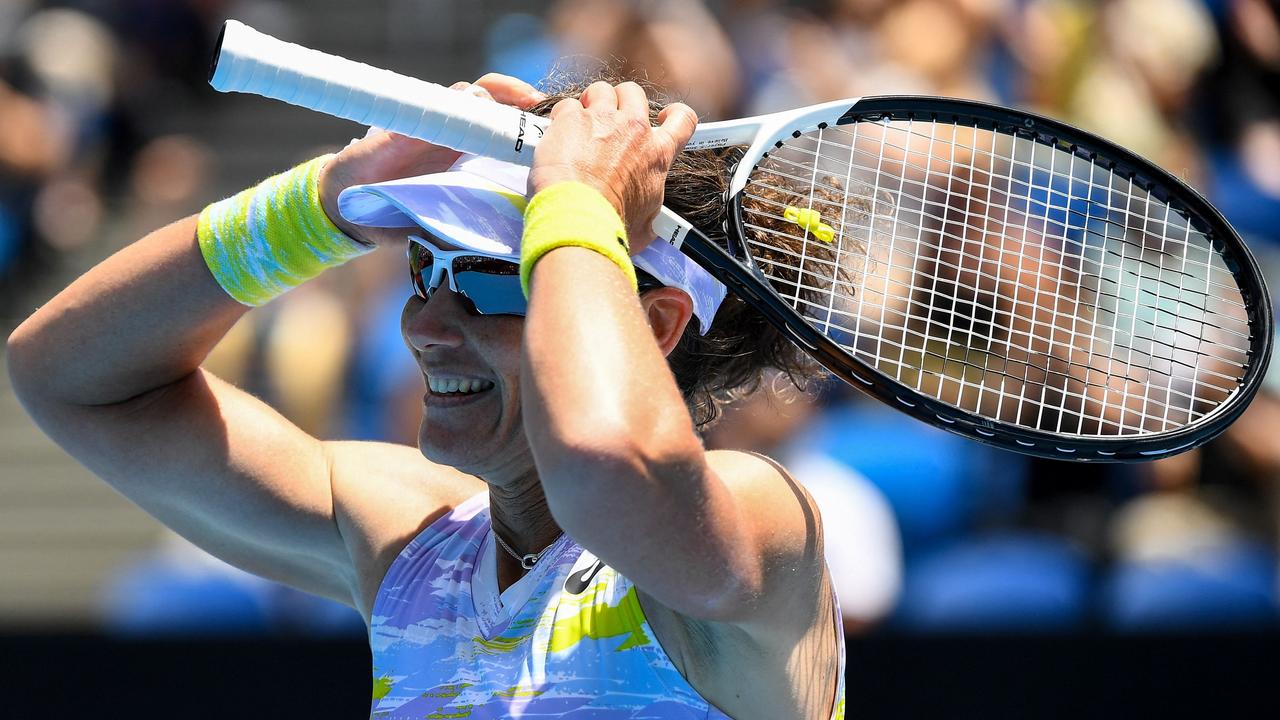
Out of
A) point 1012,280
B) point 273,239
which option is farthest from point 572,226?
point 1012,280

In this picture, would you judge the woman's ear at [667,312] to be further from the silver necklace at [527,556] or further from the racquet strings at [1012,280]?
the silver necklace at [527,556]

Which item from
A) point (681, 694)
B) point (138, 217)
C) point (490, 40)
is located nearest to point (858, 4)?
point (490, 40)

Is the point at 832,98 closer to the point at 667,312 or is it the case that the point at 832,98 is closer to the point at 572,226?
the point at 667,312

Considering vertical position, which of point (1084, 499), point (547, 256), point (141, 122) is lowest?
point (1084, 499)

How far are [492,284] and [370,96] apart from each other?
34cm

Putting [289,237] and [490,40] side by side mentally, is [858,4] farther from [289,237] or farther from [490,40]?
[289,237]

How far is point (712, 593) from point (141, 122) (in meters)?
6.12

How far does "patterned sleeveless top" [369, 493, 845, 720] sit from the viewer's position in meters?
2.02

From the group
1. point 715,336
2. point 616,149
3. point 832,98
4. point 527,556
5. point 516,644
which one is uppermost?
point 832,98

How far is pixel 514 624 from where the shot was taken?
7.00ft

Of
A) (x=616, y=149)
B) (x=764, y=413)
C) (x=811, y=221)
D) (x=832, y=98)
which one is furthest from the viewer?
(x=832, y=98)

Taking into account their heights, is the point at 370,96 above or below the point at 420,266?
above

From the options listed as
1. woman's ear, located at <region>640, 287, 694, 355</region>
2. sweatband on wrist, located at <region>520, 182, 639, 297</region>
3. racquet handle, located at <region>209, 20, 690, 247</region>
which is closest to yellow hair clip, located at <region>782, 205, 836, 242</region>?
woman's ear, located at <region>640, 287, 694, 355</region>

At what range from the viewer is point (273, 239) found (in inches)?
87.4
